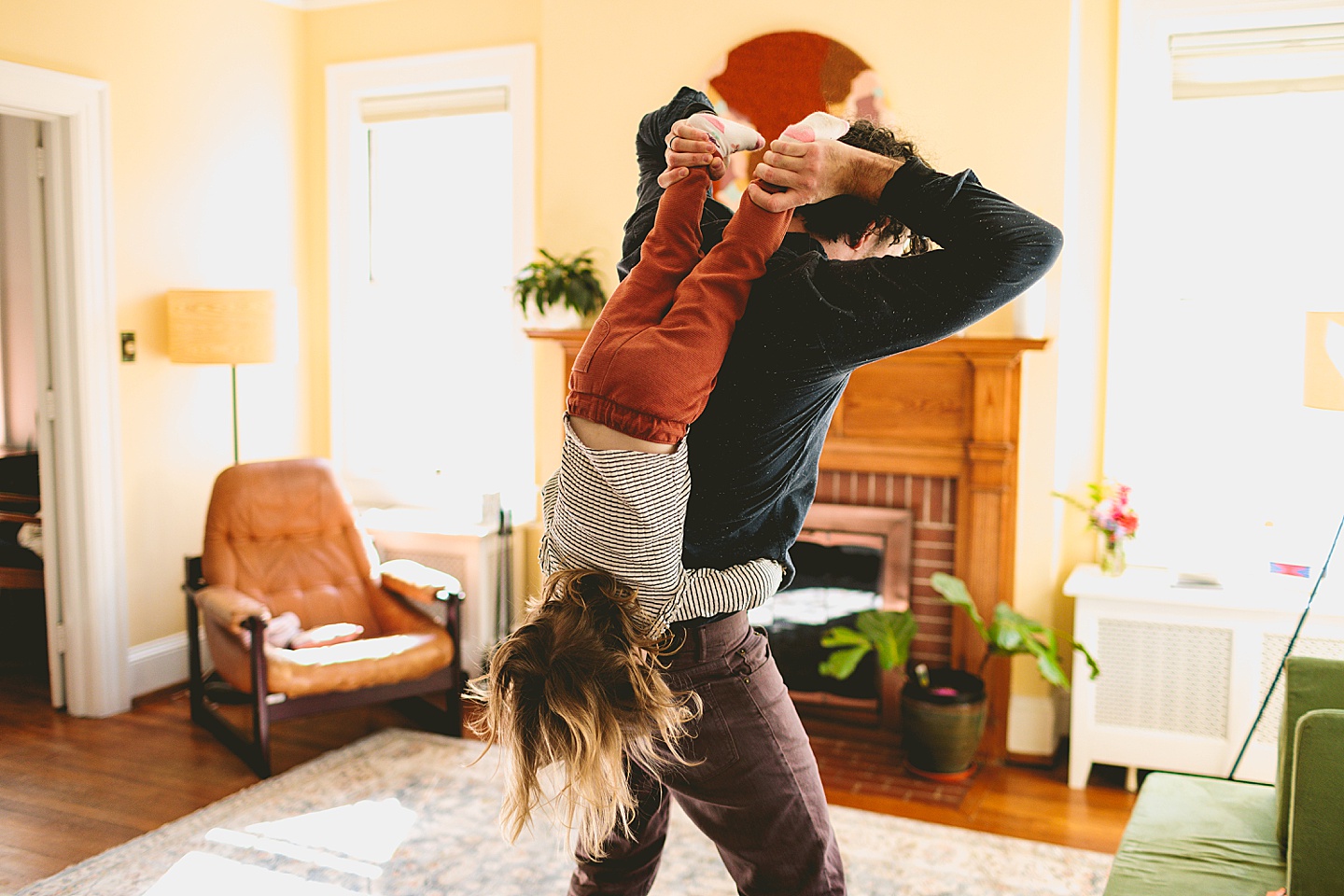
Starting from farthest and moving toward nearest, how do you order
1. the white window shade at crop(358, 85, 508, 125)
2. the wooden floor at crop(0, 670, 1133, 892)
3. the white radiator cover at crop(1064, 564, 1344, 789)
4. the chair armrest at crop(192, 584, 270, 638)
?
the white window shade at crop(358, 85, 508, 125)
the chair armrest at crop(192, 584, 270, 638)
the white radiator cover at crop(1064, 564, 1344, 789)
the wooden floor at crop(0, 670, 1133, 892)

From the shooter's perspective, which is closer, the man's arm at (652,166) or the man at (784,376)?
the man at (784,376)

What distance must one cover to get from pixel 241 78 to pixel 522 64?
122 centimetres

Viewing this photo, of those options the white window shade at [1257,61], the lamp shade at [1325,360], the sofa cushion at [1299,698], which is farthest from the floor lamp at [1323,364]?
the white window shade at [1257,61]

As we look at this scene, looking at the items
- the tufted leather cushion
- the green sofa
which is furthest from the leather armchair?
the green sofa

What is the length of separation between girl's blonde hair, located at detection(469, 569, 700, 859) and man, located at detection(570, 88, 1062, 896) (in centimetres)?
19

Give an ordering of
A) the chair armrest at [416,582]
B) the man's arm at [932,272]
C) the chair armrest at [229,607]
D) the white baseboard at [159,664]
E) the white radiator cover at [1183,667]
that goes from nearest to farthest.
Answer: the man's arm at [932,272]
the white radiator cover at [1183,667]
the chair armrest at [229,607]
the chair armrest at [416,582]
the white baseboard at [159,664]

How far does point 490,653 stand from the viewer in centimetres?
128

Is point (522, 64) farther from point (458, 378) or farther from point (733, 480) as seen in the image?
point (733, 480)

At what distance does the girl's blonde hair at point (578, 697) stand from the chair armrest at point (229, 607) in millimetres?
2397

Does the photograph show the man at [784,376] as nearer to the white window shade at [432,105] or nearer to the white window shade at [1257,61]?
the white window shade at [1257,61]

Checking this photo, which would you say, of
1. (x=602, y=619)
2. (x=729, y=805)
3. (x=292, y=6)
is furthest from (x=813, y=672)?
(x=292, y=6)

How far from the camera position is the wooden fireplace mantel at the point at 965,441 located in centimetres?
354

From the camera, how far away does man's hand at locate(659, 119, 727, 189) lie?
3.96ft

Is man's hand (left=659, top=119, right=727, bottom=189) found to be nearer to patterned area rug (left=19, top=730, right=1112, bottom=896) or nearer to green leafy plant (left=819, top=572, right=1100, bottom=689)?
patterned area rug (left=19, top=730, right=1112, bottom=896)
